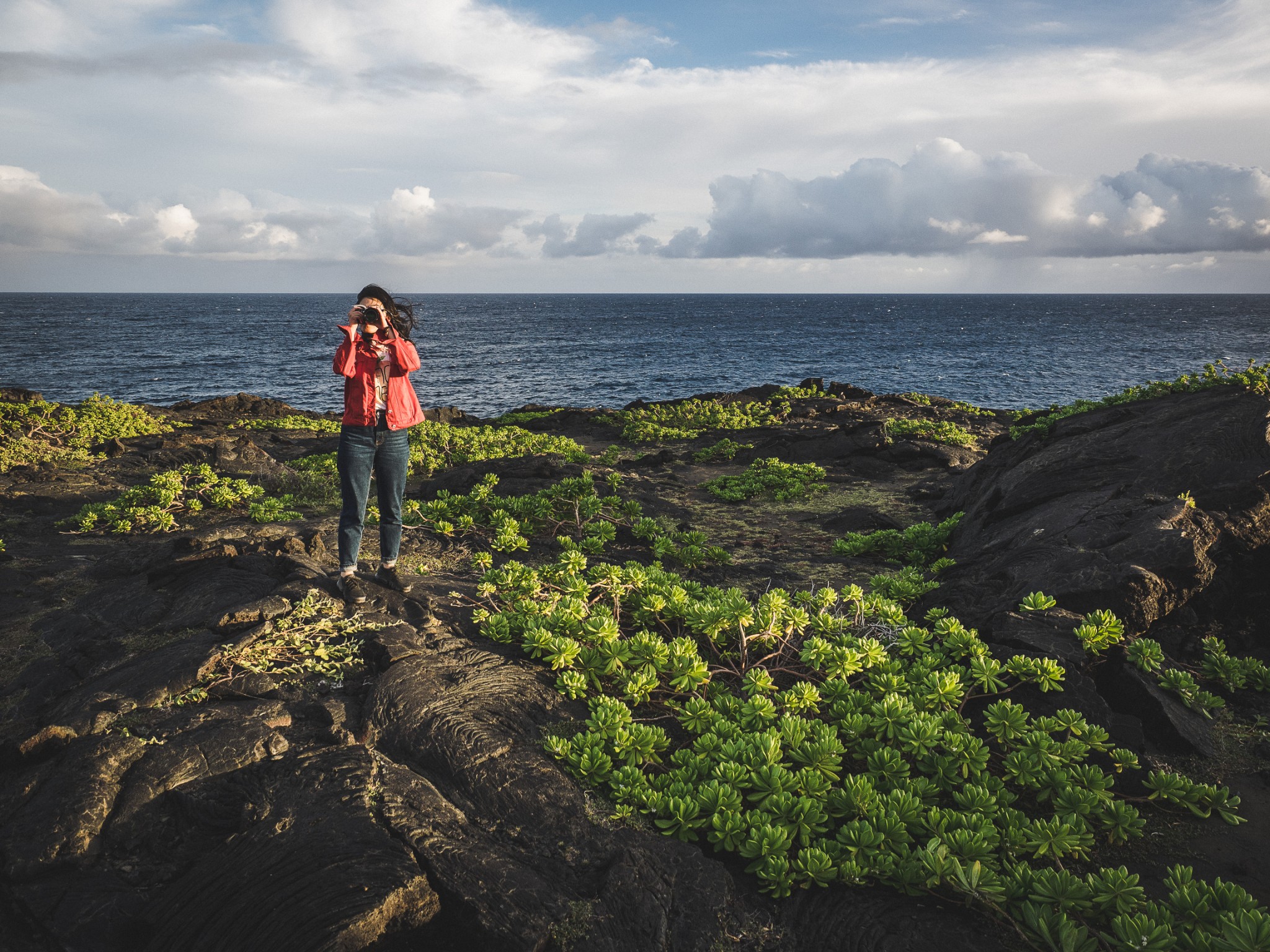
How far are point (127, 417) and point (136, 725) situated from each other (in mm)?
17281

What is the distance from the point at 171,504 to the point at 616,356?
59236 millimetres

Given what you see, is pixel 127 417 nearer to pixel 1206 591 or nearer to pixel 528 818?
pixel 528 818

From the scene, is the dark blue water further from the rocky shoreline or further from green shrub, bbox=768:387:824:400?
the rocky shoreline

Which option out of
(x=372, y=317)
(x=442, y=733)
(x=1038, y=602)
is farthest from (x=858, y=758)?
(x=372, y=317)

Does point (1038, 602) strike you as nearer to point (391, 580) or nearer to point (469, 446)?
point (391, 580)

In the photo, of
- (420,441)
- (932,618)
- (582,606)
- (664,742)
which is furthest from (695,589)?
(420,441)

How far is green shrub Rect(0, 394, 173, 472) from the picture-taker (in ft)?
44.8

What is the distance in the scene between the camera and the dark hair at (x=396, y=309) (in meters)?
6.42

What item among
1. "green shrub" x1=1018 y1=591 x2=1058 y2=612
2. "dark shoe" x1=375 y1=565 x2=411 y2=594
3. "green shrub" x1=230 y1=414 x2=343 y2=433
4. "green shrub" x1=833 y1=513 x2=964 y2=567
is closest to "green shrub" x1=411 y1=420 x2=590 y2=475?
"green shrub" x1=230 y1=414 x2=343 y2=433

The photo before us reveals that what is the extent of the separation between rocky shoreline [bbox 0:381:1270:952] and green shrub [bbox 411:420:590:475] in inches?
223

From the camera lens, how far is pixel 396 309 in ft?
21.5

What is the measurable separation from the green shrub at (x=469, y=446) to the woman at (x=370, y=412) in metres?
8.25

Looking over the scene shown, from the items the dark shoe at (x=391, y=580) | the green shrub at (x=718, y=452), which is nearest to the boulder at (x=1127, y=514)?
the dark shoe at (x=391, y=580)

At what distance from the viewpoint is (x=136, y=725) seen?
167 inches
